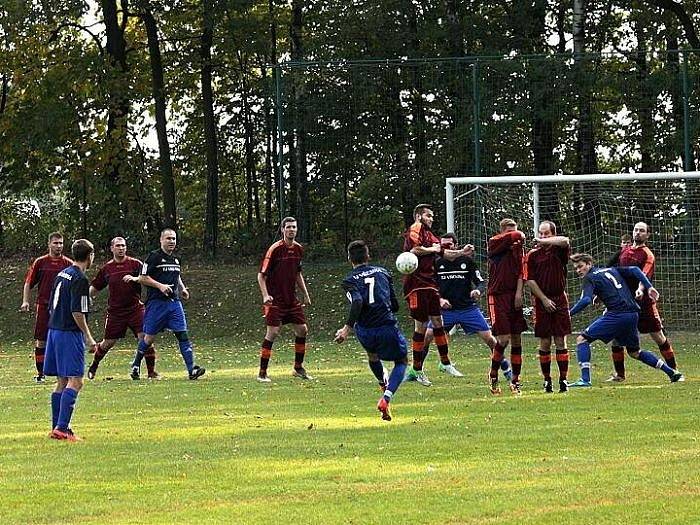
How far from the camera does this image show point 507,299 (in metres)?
16.2

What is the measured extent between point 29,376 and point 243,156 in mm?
22405

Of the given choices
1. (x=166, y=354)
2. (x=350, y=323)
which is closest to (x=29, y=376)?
(x=166, y=354)

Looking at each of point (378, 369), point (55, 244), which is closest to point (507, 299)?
point (378, 369)

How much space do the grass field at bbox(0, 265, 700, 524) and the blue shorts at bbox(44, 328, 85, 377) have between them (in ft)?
2.08

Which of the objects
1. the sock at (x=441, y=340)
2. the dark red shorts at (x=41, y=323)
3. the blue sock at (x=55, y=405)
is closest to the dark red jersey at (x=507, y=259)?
the sock at (x=441, y=340)

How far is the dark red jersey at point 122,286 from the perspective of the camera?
65.1 ft

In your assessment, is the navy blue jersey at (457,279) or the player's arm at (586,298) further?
the navy blue jersey at (457,279)

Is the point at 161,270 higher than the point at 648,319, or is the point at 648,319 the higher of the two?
the point at 161,270

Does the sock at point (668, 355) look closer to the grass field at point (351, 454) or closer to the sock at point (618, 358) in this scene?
the grass field at point (351, 454)

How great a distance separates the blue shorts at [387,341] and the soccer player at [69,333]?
2.79 metres

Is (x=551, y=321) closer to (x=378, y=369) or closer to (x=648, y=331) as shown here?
(x=378, y=369)

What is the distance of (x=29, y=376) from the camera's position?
69.0 ft

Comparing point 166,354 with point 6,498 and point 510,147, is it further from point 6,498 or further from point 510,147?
point 6,498

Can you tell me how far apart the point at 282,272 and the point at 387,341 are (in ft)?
17.0
